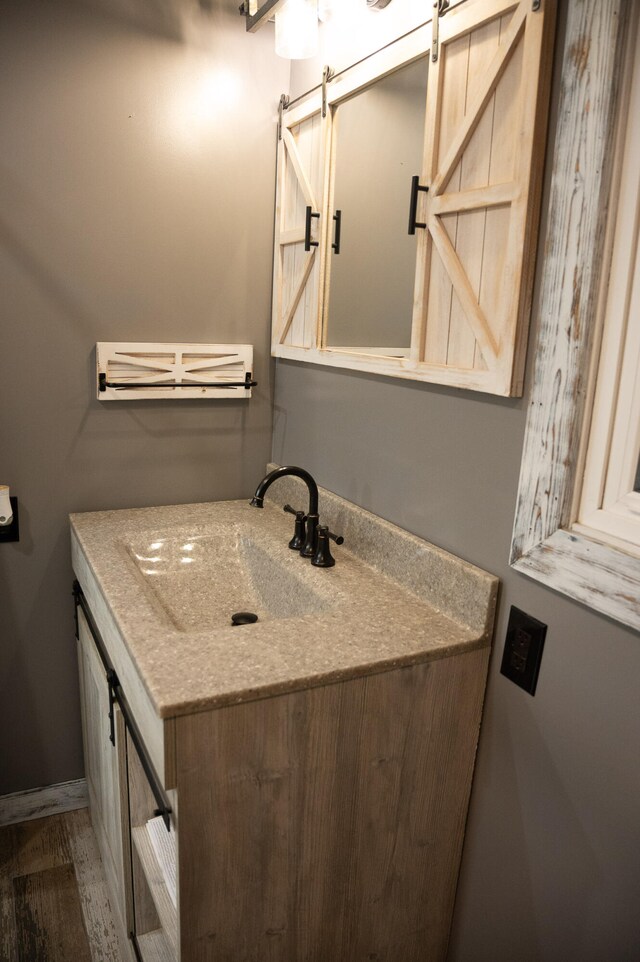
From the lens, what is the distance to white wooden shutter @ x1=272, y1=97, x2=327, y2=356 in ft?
6.03

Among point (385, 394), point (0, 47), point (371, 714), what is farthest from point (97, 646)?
point (0, 47)

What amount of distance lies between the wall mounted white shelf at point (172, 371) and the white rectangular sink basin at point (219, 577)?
43 centimetres

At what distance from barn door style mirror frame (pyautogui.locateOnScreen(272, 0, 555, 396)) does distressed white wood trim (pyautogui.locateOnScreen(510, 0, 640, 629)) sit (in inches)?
1.9

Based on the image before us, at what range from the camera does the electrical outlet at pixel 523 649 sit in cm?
122

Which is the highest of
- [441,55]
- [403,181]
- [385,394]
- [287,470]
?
[441,55]

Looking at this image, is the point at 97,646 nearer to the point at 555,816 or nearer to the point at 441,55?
the point at 555,816

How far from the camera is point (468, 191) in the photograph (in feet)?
4.24

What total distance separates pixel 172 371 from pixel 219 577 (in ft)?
2.07

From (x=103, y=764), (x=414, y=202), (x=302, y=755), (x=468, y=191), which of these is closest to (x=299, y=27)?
(x=414, y=202)

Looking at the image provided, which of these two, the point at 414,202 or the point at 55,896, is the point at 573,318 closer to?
the point at 414,202

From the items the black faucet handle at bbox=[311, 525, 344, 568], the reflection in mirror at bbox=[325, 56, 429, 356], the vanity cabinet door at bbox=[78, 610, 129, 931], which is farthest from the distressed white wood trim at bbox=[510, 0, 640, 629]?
the vanity cabinet door at bbox=[78, 610, 129, 931]

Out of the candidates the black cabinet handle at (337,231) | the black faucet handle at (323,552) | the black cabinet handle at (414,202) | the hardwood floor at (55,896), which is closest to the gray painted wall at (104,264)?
the hardwood floor at (55,896)

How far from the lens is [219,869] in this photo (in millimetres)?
1178

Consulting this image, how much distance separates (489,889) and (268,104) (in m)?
2.08
